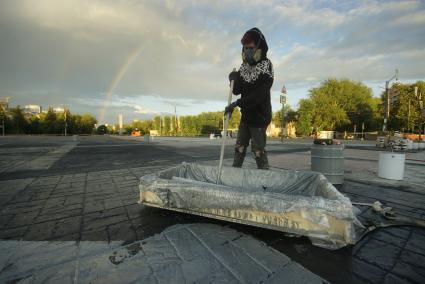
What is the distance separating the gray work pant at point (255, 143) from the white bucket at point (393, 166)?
11.9 ft

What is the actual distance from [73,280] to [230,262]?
1.13 metres

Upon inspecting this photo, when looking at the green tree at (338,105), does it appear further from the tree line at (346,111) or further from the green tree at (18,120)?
the green tree at (18,120)

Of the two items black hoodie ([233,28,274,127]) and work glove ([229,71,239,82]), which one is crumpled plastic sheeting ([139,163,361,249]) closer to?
black hoodie ([233,28,274,127])

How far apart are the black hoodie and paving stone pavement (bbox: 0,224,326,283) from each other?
210 cm

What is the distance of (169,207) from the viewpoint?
8.78ft

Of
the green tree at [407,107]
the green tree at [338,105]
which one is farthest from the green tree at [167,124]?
the green tree at [407,107]

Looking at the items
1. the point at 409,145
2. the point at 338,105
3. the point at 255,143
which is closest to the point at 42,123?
the point at 338,105

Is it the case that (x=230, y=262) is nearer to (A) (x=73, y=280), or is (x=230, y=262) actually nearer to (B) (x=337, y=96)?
(A) (x=73, y=280)

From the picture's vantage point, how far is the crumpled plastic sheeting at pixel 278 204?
78.4 inches

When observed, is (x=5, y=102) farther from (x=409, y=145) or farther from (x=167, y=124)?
(x=409, y=145)

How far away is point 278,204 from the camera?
211 cm

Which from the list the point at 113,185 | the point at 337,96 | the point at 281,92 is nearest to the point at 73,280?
the point at 113,185

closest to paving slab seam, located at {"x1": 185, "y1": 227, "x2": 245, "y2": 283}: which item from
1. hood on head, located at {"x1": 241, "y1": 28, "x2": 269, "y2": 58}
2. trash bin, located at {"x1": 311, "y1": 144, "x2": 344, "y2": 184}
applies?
hood on head, located at {"x1": 241, "y1": 28, "x2": 269, "y2": 58}

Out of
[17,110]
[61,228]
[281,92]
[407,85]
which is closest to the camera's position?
[61,228]
